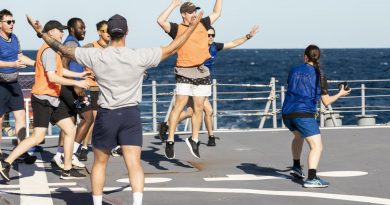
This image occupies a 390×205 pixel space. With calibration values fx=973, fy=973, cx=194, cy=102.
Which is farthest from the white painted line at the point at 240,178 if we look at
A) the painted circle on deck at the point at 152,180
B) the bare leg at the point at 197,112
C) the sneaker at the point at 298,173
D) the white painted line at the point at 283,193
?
the bare leg at the point at 197,112

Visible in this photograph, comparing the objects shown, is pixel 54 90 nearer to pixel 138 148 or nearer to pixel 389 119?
pixel 138 148

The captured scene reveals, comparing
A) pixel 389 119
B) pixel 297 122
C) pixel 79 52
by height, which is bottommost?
pixel 389 119

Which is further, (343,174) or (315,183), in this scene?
(343,174)

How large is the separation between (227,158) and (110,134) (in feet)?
17.3

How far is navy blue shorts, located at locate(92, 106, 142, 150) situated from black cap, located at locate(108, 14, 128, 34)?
2.21 ft

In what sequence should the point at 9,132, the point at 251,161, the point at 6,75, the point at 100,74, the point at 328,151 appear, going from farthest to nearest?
the point at 9,132, the point at 328,151, the point at 251,161, the point at 6,75, the point at 100,74

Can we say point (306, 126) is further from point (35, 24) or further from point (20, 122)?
point (20, 122)

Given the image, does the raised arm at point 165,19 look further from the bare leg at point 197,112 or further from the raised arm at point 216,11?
the bare leg at point 197,112

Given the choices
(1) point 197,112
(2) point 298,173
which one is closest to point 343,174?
(2) point 298,173

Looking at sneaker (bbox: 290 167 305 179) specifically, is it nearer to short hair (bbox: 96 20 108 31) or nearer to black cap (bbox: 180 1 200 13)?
black cap (bbox: 180 1 200 13)

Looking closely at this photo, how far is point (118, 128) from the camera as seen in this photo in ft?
27.1

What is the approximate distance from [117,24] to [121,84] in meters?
0.52

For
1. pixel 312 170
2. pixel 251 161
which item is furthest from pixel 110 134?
pixel 251 161

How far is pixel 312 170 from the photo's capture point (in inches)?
410
